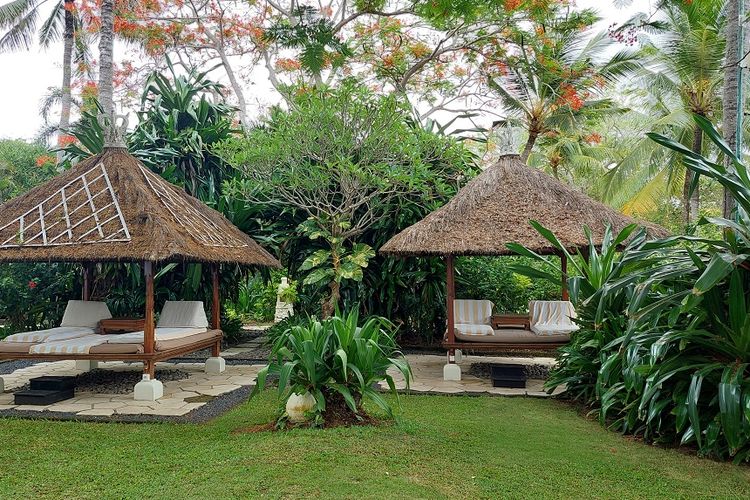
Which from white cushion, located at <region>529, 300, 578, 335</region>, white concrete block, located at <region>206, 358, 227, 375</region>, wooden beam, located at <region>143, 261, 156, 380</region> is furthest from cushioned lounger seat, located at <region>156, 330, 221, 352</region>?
white cushion, located at <region>529, 300, 578, 335</region>

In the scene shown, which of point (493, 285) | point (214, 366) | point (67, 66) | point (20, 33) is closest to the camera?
point (214, 366)

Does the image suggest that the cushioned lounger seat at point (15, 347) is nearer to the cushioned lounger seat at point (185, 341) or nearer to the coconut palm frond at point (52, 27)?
the cushioned lounger seat at point (185, 341)

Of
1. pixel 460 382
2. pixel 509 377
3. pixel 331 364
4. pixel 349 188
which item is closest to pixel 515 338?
pixel 509 377

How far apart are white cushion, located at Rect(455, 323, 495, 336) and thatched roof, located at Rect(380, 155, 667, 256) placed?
2.97 feet

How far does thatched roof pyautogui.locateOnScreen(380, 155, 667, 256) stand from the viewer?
724 centimetres

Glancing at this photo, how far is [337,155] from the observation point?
7.78 metres

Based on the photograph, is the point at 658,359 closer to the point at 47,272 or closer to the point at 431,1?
the point at 431,1

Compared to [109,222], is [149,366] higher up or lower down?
lower down

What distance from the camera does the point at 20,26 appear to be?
56.2 feet

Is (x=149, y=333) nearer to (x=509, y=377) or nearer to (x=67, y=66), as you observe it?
(x=509, y=377)

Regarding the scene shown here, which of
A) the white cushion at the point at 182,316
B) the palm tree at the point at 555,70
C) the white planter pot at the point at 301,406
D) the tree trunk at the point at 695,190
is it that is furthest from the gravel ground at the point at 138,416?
the tree trunk at the point at 695,190

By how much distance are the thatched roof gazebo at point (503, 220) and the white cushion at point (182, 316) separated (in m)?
2.47

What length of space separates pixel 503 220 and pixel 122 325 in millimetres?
4849

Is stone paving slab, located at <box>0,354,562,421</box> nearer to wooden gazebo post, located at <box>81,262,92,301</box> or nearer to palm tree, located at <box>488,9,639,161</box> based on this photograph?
wooden gazebo post, located at <box>81,262,92,301</box>
